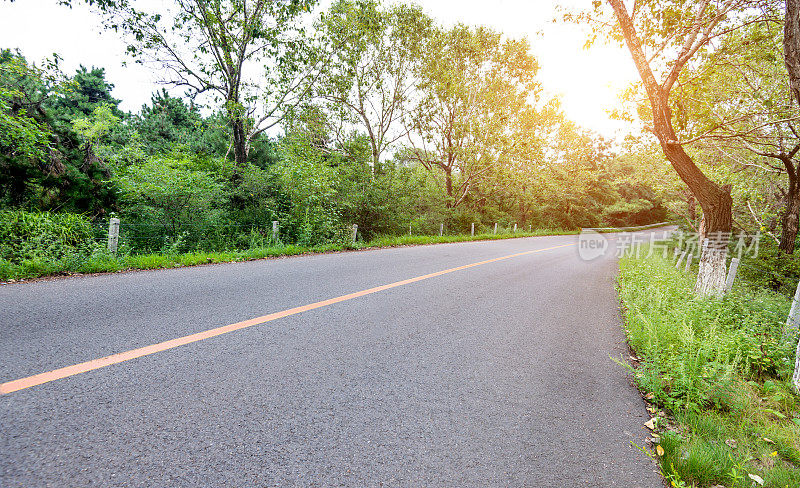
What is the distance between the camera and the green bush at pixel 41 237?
5449 mm

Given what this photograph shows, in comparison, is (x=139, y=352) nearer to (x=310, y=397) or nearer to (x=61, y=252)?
(x=310, y=397)

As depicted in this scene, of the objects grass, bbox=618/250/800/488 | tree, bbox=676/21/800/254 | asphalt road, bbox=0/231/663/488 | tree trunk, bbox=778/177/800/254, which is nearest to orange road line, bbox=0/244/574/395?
asphalt road, bbox=0/231/663/488

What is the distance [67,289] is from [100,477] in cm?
442

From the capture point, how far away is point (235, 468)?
5.43 feet

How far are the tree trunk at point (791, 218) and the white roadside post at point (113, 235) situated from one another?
15941 millimetres

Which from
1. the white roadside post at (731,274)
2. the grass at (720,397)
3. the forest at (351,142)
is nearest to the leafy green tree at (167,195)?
the forest at (351,142)

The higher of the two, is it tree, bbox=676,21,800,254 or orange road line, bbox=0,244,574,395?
tree, bbox=676,21,800,254

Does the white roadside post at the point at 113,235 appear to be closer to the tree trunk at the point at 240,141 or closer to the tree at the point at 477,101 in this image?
the tree trunk at the point at 240,141

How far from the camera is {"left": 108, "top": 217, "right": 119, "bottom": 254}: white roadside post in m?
6.44

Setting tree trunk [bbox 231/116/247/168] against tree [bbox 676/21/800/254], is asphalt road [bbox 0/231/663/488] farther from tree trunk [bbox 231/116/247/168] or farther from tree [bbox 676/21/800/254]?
tree trunk [bbox 231/116/247/168]

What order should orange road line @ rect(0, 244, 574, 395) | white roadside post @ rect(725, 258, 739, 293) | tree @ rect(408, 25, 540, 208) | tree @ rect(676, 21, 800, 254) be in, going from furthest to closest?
tree @ rect(408, 25, 540, 208)
tree @ rect(676, 21, 800, 254)
white roadside post @ rect(725, 258, 739, 293)
orange road line @ rect(0, 244, 574, 395)

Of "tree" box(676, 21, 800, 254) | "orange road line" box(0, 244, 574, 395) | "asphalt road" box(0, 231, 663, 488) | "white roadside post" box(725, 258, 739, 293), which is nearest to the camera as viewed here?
"asphalt road" box(0, 231, 663, 488)

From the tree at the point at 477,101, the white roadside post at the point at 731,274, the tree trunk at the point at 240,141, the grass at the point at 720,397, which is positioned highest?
the tree at the point at 477,101

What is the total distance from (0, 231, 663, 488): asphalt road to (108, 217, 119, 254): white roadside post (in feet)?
6.21
